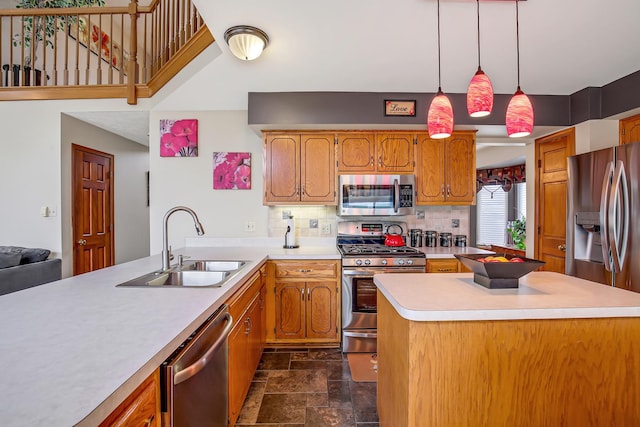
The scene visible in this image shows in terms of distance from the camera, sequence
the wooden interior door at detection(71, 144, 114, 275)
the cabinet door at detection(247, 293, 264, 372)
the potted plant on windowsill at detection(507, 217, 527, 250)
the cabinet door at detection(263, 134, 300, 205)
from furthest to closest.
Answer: the potted plant on windowsill at detection(507, 217, 527, 250)
the wooden interior door at detection(71, 144, 114, 275)
the cabinet door at detection(263, 134, 300, 205)
the cabinet door at detection(247, 293, 264, 372)

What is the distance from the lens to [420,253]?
9.74ft

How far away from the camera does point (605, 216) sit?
7.83 feet

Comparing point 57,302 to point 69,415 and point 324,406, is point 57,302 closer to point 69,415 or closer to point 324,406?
point 69,415

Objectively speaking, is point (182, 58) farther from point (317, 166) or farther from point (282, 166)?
point (317, 166)

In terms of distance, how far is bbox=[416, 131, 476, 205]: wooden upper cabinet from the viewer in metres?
3.26

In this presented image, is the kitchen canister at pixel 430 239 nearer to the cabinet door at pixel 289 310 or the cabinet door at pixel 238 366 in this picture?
the cabinet door at pixel 289 310

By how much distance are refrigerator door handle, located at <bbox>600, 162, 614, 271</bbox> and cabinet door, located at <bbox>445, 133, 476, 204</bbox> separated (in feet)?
3.51

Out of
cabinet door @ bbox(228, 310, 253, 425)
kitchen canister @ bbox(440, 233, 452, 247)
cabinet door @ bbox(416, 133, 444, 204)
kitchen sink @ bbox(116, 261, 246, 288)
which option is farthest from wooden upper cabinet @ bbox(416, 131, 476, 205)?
cabinet door @ bbox(228, 310, 253, 425)

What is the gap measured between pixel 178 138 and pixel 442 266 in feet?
10.2

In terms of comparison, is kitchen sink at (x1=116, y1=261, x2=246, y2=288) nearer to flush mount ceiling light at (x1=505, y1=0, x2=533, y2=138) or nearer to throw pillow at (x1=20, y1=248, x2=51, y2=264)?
flush mount ceiling light at (x1=505, y1=0, x2=533, y2=138)

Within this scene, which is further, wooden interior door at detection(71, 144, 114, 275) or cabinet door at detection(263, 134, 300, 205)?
wooden interior door at detection(71, 144, 114, 275)

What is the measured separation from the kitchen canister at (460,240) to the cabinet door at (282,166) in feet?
6.36

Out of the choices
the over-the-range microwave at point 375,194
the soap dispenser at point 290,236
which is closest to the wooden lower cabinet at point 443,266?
the over-the-range microwave at point 375,194

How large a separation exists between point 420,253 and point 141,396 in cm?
260
